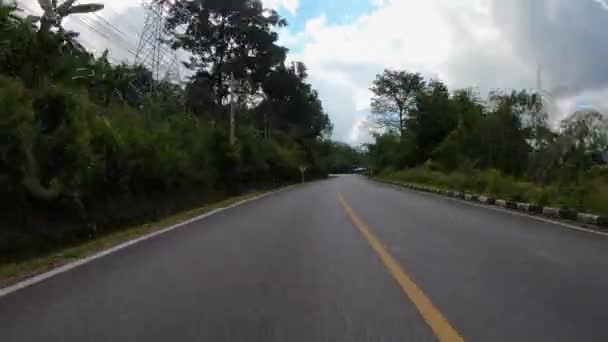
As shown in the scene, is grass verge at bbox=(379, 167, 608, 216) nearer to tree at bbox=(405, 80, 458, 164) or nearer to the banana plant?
the banana plant

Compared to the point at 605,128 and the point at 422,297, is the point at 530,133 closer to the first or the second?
the point at 605,128

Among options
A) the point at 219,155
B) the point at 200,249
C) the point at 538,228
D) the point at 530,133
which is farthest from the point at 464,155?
the point at 200,249

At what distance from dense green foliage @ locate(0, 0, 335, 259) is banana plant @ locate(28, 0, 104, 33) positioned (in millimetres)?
289

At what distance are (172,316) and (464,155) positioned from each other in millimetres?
43846

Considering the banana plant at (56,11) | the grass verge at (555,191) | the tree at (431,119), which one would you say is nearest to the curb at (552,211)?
the grass verge at (555,191)

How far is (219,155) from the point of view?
32.9 meters

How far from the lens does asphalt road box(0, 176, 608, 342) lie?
187 inches

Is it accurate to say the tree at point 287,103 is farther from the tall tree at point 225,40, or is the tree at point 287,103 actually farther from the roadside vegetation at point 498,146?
the roadside vegetation at point 498,146

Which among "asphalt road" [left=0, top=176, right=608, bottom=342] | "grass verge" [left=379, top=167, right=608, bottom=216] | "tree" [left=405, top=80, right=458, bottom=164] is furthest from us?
"tree" [left=405, top=80, right=458, bottom=164]

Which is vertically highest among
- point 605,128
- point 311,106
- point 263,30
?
point 263,30

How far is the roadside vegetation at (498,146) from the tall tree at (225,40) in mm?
15090

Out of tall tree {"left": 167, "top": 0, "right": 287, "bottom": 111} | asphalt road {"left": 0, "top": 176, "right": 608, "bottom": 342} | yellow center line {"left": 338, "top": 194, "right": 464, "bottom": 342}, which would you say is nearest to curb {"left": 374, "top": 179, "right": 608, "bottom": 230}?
asphalt road {"left": 0, "top": 176, "right": 608, "bottom": 342}

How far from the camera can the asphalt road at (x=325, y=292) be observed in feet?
15.6

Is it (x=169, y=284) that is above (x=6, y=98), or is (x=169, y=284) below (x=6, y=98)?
below
